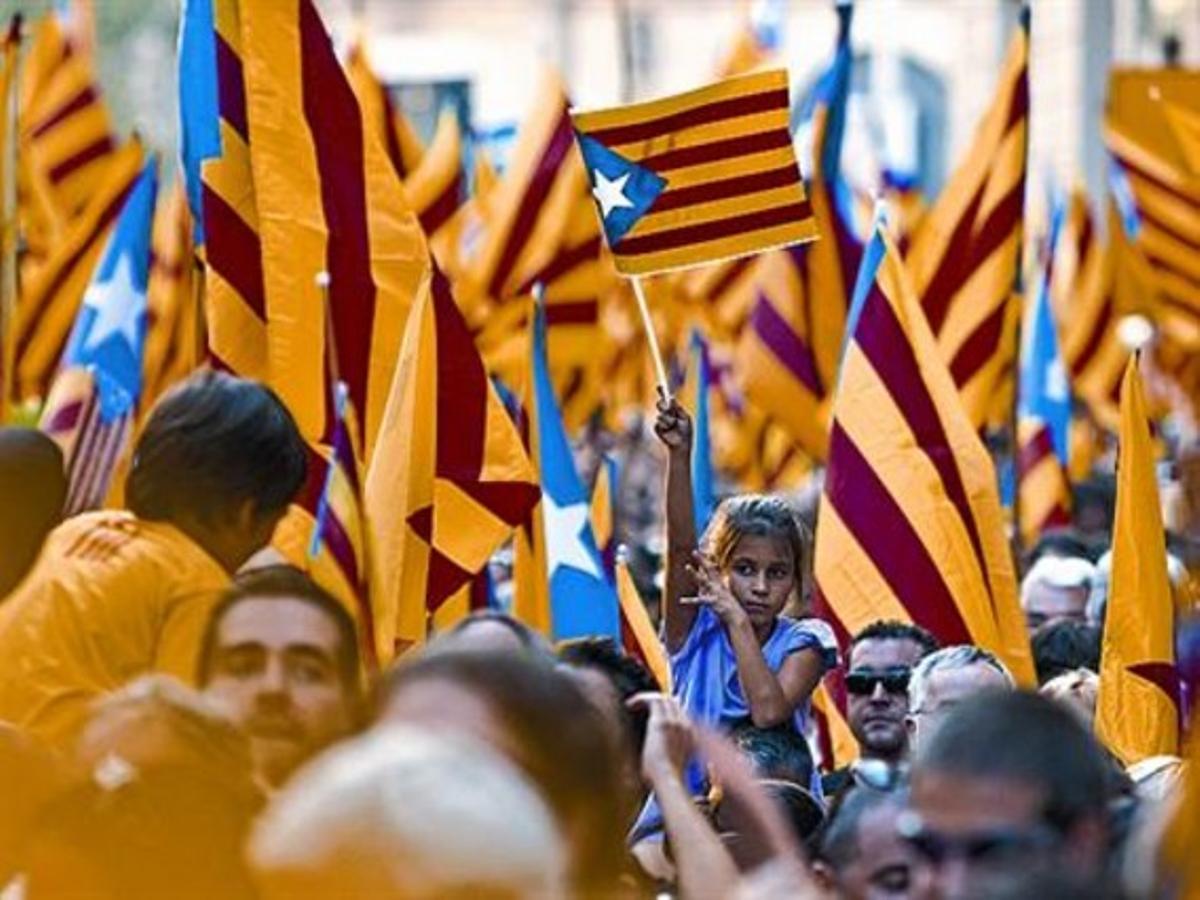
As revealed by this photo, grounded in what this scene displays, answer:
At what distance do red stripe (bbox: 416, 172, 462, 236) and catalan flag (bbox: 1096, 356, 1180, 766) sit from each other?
933 cm

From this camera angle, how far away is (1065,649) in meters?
11.0

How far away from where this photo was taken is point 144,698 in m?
5.81

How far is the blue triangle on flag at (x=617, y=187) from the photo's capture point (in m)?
10.7

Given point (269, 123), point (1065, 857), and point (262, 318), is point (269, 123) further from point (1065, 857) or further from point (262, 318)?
point (1065, 857)

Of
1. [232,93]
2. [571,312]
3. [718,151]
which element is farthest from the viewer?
[571,312]

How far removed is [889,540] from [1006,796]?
17.5ft

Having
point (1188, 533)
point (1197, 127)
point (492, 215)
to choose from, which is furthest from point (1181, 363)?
point (1188, 533)

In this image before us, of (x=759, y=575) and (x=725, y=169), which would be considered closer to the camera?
(x=759, y=575)

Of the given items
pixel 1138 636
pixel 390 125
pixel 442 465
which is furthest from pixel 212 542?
pixel 390 125

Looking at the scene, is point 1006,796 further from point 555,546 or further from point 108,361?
point 108,361

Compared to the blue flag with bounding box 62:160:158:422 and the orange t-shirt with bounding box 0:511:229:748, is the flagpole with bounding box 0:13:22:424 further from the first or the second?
the orange t-shirt with bounding box 0:511:229:748

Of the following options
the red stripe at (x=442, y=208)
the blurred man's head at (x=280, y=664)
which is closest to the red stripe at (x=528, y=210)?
the red stripe at (x=442, y=208)

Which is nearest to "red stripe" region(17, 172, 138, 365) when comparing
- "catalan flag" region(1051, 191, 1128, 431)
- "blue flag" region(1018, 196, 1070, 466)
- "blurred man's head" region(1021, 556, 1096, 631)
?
"blue flag" region(1018, 196, 1070, 466)

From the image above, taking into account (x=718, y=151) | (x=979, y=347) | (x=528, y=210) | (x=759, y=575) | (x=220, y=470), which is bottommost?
(x=528, y=210)
